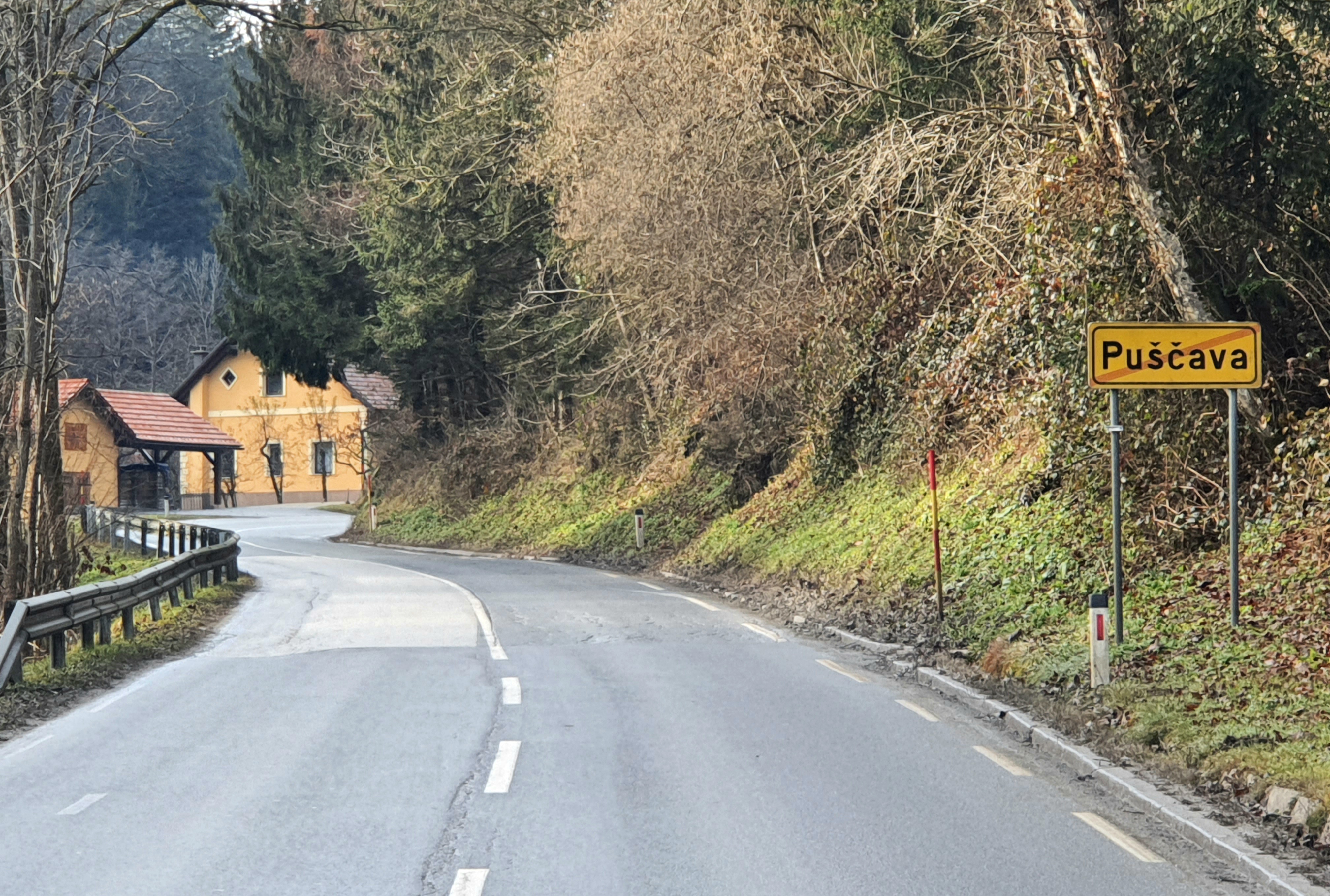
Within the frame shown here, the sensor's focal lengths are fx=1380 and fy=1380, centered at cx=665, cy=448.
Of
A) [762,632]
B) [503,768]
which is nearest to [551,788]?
[503,768]

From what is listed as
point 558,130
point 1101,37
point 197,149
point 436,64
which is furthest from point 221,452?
point 1101,37

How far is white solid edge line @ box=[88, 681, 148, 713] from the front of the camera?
11.7 meters

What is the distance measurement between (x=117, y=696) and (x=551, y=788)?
19.5ft

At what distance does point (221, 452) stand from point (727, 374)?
5169 cm

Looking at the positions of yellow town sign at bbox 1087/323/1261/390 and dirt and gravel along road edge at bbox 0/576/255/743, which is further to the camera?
dirt and gravel along road edge at bbox 0/576/255/743

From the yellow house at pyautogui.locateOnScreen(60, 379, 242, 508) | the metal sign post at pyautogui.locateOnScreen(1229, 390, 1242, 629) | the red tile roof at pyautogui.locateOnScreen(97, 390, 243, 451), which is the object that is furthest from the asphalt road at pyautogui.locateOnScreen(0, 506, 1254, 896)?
the red tile roof at pyautogui.locateOnScreen(97, 390, 243, 451)

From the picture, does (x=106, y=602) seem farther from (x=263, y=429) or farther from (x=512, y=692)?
(x=263, y=429)

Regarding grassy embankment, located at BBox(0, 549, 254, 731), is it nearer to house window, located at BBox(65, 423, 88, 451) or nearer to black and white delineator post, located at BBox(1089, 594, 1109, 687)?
black and white delineator post, located at BBox(1089, 594, 1109, 687)

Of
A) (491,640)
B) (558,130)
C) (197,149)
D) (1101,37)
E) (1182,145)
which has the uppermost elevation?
(197,149)

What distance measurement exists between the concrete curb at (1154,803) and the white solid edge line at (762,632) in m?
4.58

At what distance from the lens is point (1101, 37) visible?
1427 centimetres

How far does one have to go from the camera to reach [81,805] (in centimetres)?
793

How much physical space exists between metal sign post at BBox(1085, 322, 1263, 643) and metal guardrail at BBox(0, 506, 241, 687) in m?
9.54

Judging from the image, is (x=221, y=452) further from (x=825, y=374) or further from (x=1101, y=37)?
(x=1101, y=37)
